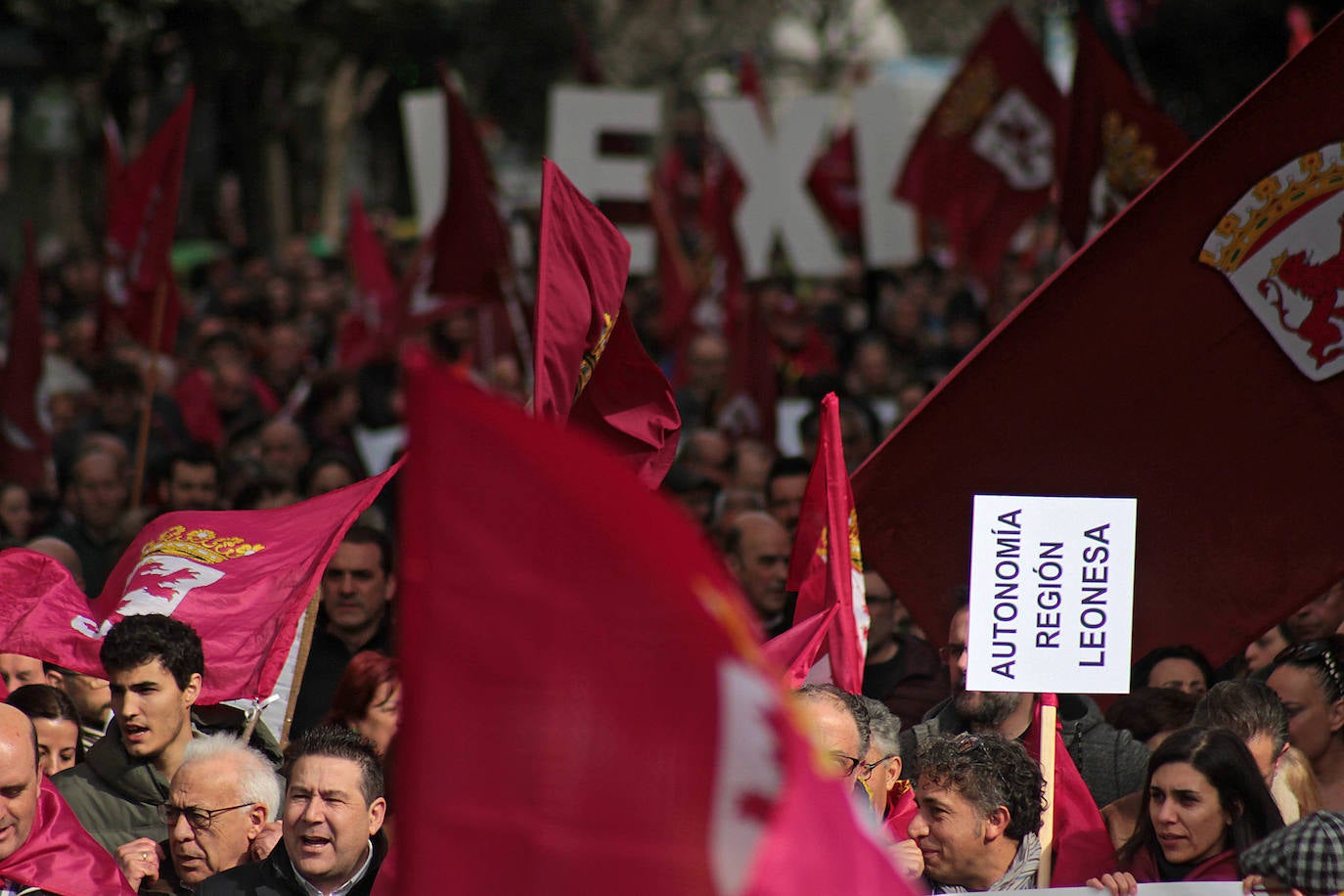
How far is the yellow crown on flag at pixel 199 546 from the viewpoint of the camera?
5340mm

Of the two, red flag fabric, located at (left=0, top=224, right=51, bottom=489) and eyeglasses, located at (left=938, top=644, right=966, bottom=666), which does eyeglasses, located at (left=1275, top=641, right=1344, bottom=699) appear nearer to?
eyeglasses, located at (left=938, top=644, right=966, bottom=666)

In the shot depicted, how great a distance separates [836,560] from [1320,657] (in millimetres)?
1295

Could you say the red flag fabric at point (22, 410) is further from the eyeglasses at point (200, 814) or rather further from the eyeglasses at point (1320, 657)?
the eyeglasses at point (1320, 657)

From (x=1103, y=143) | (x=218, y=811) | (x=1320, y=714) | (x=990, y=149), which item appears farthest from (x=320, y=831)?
(x=990, y=149)

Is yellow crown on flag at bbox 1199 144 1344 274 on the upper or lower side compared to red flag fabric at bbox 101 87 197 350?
lower

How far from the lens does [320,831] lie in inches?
158

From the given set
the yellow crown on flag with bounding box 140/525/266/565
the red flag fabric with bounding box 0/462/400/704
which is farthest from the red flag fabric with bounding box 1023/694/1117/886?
the yellow crown on flag with bounding box 140/525/266/565

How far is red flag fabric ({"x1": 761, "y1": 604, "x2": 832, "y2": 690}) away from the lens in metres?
4.77

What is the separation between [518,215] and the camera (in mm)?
11984

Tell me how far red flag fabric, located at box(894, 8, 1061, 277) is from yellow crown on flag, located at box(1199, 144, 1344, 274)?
7.47 metres

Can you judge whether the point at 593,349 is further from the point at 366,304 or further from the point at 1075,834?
the point at 366,304

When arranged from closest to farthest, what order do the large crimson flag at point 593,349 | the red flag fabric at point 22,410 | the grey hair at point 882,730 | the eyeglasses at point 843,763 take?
the eyeglasses at point 843,763
the grey hair at point 882,730
the large crimson flag at point 593,349
the red flag fabric at point 22,410

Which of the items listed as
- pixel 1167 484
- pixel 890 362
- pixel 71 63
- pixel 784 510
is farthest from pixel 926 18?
pixel 1167 484

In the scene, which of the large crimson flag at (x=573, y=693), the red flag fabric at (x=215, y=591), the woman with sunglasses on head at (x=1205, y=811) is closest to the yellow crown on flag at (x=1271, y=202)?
the woman with sunglasses on head at (x=1205, y=811)
